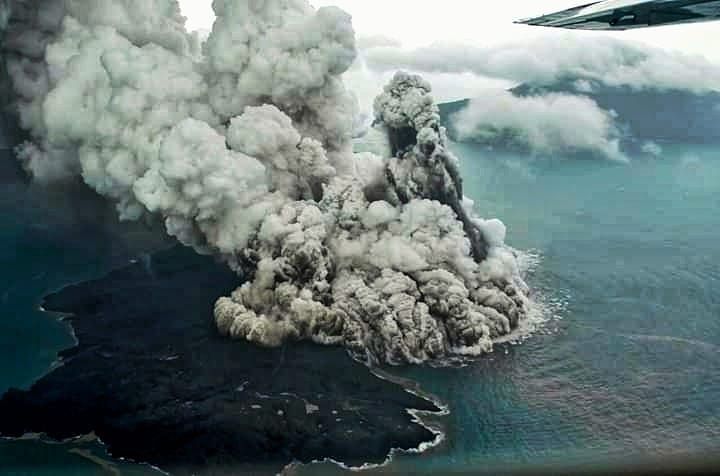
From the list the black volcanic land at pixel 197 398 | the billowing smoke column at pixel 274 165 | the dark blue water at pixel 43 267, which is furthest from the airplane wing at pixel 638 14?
the dark blue water at pixel 43 267

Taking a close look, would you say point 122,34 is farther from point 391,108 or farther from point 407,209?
point 407,209

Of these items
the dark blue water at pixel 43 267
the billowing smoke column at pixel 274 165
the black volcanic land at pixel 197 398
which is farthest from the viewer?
the billowing smoke column at pixel 274 165

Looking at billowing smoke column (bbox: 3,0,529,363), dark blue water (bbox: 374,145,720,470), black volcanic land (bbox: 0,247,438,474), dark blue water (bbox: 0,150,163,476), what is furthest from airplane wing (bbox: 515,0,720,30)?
dark blue water (bbox: 0,150,163,476)

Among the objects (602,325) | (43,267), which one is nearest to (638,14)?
(602,325)

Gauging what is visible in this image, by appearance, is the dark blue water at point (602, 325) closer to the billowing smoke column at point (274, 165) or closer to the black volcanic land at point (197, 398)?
the black volcanic land at point (197, 398)

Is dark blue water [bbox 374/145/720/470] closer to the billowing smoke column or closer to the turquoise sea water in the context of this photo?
the turquoise sea water

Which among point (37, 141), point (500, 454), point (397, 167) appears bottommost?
point (500, 454)

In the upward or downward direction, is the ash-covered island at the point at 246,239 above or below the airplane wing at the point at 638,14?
below

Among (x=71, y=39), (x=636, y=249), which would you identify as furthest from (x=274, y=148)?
(x=636, y=249)
